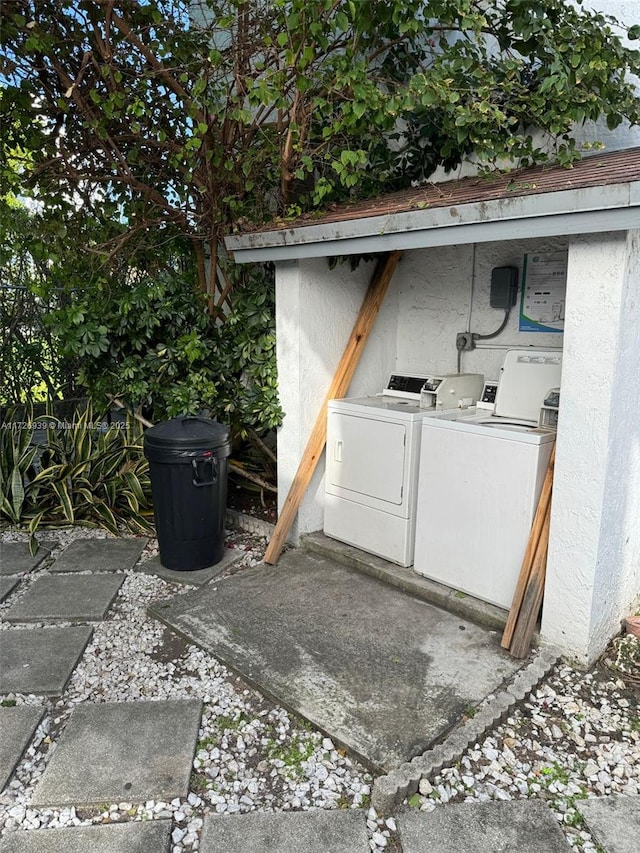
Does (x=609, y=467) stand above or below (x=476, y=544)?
above

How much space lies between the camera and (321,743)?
2416mm

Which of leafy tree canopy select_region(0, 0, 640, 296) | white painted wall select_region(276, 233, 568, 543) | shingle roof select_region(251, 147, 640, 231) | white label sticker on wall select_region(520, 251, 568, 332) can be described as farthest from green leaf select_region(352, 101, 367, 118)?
white label sticker on wall select_region(520, 251, 568, 332)

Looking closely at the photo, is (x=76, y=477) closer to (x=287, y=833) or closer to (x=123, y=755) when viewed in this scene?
(x=123, y=755)

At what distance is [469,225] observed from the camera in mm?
2879

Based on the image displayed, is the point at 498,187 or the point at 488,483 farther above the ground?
the point at 498,187

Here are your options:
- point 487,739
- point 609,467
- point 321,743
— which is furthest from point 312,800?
point 609,467

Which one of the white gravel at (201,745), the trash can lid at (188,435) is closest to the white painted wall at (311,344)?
the trash can lid at (188,435)

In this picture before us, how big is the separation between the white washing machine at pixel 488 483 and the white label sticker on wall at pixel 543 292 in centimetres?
34

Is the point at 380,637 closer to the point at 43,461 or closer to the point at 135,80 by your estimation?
the point at 43,461

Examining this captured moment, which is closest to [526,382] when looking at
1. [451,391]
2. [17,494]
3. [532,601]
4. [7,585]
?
[451,391]

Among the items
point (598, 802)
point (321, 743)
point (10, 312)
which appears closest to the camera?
point (598, 802)

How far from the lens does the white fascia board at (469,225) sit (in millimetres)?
2416

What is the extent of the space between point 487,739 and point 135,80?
4738 millimetres

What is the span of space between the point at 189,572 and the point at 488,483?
7.07 feet
